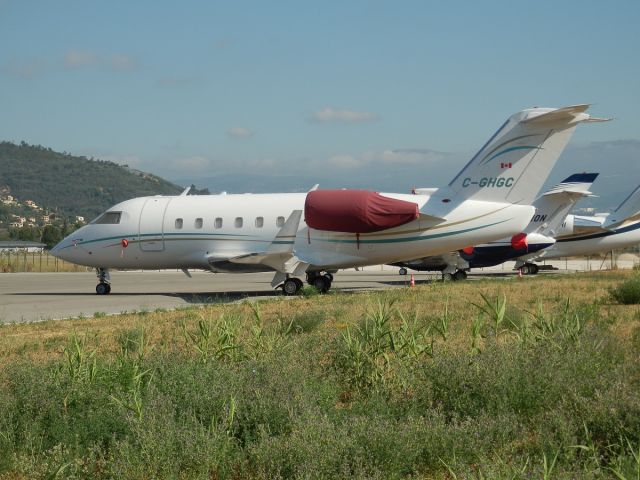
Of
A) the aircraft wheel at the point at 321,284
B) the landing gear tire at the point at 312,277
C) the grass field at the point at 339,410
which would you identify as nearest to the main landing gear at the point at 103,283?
the landing gear tire at the point at 312,277

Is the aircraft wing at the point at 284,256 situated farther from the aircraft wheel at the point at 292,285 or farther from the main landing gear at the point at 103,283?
the main landing gear at the point at 103,283

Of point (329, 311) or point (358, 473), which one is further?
Result: point (329, 311)

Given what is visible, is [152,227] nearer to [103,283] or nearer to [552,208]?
[103,283]

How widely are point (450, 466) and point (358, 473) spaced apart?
2.68 ft

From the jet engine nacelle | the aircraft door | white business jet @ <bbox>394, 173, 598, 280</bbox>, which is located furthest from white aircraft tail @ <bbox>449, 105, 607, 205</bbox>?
the jet engine nacelle

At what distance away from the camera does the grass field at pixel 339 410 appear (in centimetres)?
593

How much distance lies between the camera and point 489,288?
22.0m

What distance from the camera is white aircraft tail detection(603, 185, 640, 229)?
147ft

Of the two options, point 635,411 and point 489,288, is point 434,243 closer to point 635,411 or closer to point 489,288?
point 489,288

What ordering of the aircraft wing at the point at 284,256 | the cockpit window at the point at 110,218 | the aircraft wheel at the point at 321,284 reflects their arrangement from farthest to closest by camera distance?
the cockpit window at the point at 110,218, the aircraft wheel at the point at 321,284, the aircraft wing at the point at 284,256

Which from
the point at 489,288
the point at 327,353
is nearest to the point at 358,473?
the point at 327,353

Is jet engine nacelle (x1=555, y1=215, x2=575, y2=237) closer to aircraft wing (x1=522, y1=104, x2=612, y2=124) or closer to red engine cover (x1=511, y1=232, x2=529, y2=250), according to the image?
red engine cover (x1=511, y1=232, x2=529, y2=250)

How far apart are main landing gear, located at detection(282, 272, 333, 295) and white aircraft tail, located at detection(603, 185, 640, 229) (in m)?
23.4

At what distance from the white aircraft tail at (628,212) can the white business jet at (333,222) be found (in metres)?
23.1
